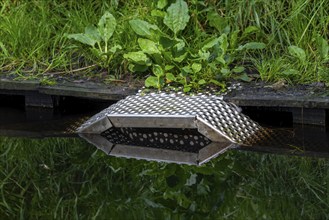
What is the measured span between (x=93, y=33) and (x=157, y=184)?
83.1 inches

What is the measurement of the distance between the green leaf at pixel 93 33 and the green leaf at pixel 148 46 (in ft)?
1.51

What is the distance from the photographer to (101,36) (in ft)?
23.4

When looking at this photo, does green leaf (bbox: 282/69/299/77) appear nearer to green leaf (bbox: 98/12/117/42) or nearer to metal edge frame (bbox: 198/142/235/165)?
metal edge frame (bbox: 198/142/235/165)

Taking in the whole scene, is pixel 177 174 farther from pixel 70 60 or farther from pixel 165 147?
pixel 70 60

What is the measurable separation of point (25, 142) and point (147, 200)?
172 centimetres

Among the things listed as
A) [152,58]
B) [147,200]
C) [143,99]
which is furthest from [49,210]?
[152,58]

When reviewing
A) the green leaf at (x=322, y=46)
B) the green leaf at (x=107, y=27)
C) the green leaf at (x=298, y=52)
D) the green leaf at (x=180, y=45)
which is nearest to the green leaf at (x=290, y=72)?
the green leaf at (x=298, y=52)

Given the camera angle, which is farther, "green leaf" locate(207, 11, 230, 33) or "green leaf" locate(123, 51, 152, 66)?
"green leaf" locate(207, 11, 230, 33)

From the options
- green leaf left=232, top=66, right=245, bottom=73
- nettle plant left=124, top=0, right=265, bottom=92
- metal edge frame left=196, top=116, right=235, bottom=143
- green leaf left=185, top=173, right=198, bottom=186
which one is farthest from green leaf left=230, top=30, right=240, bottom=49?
green leaf left=185, top=173, right=198, bottom=186

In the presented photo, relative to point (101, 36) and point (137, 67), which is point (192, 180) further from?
point (101, 36)

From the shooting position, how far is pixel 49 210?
16.2 feet

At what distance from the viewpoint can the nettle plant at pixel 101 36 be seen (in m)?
7.09

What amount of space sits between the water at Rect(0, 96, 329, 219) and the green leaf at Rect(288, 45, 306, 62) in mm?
587

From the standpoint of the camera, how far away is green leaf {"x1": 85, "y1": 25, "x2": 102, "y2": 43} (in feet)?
23.4
